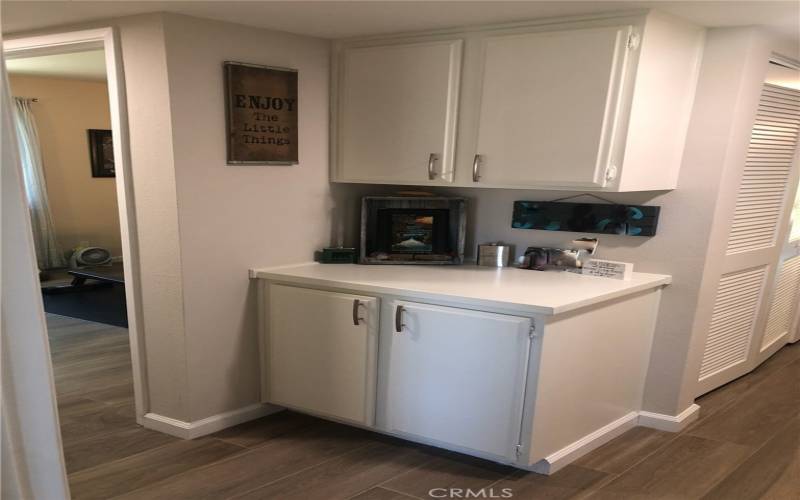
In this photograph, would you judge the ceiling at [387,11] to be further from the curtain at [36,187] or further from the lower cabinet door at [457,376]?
the curtain at [36,187]

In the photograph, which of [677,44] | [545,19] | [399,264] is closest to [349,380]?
[399,264]

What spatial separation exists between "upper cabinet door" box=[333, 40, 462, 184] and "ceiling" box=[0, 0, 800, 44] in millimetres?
170

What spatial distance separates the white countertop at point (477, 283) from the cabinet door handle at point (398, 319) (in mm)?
66

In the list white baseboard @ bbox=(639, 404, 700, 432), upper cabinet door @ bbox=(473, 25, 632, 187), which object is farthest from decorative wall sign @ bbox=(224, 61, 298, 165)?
white baseboard @ bbox=(639, 404, 700, 432)

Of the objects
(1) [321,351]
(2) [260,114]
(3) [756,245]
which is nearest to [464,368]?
(1) [321,351]

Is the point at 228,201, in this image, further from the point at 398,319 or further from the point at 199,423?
the point at 199,423

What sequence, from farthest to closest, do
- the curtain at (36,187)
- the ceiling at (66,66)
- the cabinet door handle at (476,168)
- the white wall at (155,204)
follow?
the curtain at (36,187), the ceiling at (66,66), the cabinet door handle at (476,168), the white wall at (155,204)

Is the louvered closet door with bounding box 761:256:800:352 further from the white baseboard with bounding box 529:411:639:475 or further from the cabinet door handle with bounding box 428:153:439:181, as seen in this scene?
the cabinet door handle with bounding box 428:153:439:181

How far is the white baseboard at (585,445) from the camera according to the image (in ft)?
7.52

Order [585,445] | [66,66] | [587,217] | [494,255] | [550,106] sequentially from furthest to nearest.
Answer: [66,66] → [494,255] → [587,217] → [585,445] → [550,106]

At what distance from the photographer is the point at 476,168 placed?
252 cm

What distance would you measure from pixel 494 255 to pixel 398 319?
0.74m

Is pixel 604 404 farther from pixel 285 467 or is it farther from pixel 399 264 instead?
pixel 285 467

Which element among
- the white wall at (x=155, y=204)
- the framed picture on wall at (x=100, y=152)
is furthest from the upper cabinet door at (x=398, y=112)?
the framed picture on wall at (x=100, y=152)
